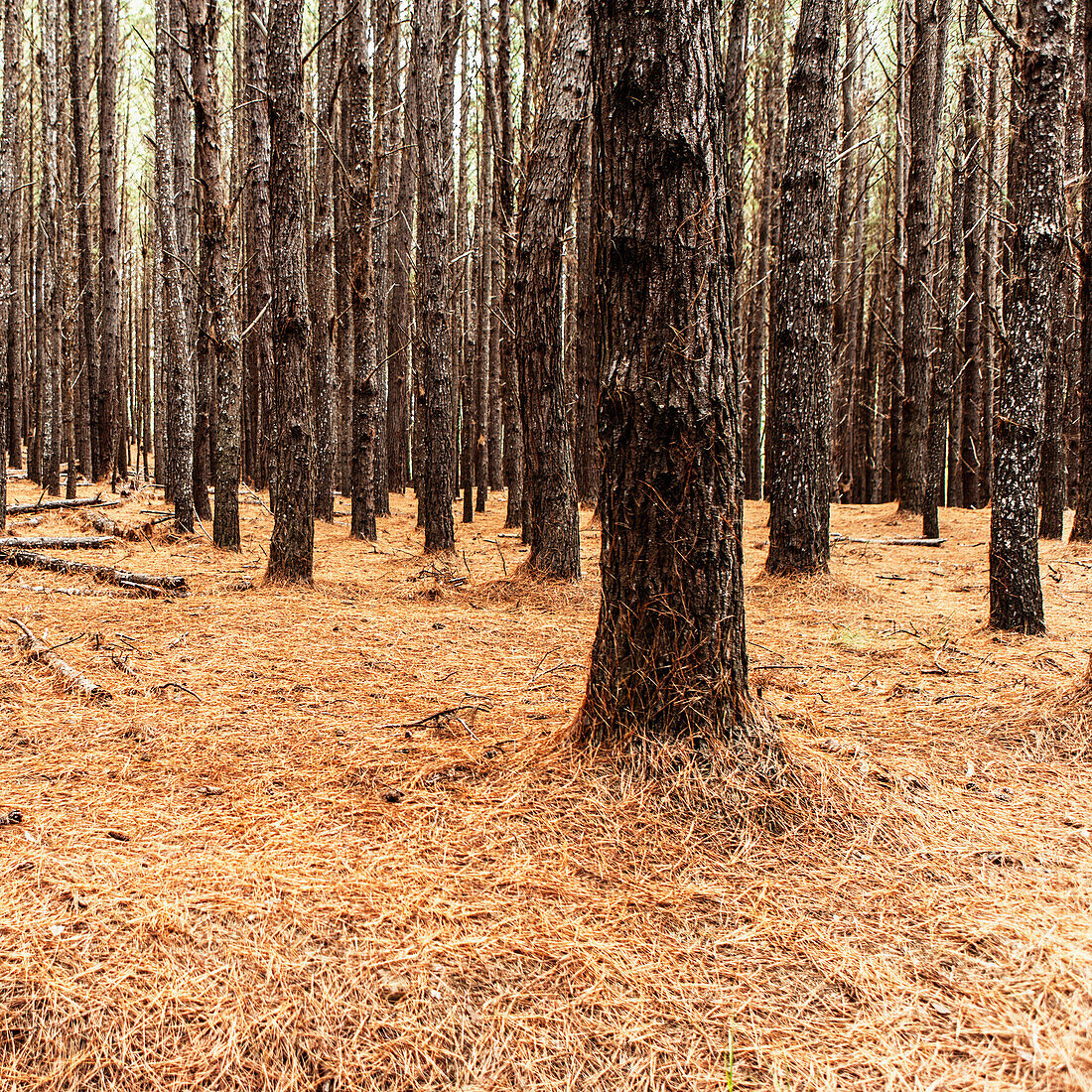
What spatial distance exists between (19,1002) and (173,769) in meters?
1.40

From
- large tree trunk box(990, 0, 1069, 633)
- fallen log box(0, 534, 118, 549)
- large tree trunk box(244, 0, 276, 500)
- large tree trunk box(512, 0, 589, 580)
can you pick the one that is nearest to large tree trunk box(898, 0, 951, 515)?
large tree trunk box(512, 0, 589, 580)

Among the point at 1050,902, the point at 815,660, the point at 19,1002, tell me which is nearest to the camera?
the point at 19,1002

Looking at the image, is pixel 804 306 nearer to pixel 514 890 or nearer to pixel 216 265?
pixel 514 890

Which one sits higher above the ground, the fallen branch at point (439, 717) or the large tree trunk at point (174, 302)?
the large tree trunk at point (174, 302)

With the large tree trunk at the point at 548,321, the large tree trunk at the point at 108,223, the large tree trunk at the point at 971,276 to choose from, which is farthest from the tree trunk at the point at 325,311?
the large tree trunk at the point at 971,276

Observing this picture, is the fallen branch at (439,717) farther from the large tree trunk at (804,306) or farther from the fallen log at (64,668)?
the large tree trunk at (804,306)

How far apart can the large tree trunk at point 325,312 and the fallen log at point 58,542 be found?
3201 mm

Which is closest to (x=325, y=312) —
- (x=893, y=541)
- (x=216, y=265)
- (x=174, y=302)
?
(x=174, y=302)

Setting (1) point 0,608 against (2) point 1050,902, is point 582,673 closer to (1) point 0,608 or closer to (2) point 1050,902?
(2) point 1050,902

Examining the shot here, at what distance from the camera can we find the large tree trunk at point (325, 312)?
38.1 feet

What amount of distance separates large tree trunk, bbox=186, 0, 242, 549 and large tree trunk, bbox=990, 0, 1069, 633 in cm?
845

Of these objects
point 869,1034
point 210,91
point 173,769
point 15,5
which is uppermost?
point 15,5

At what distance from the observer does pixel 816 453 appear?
783cm

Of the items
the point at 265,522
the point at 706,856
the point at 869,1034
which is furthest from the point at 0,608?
the point at 265,522
